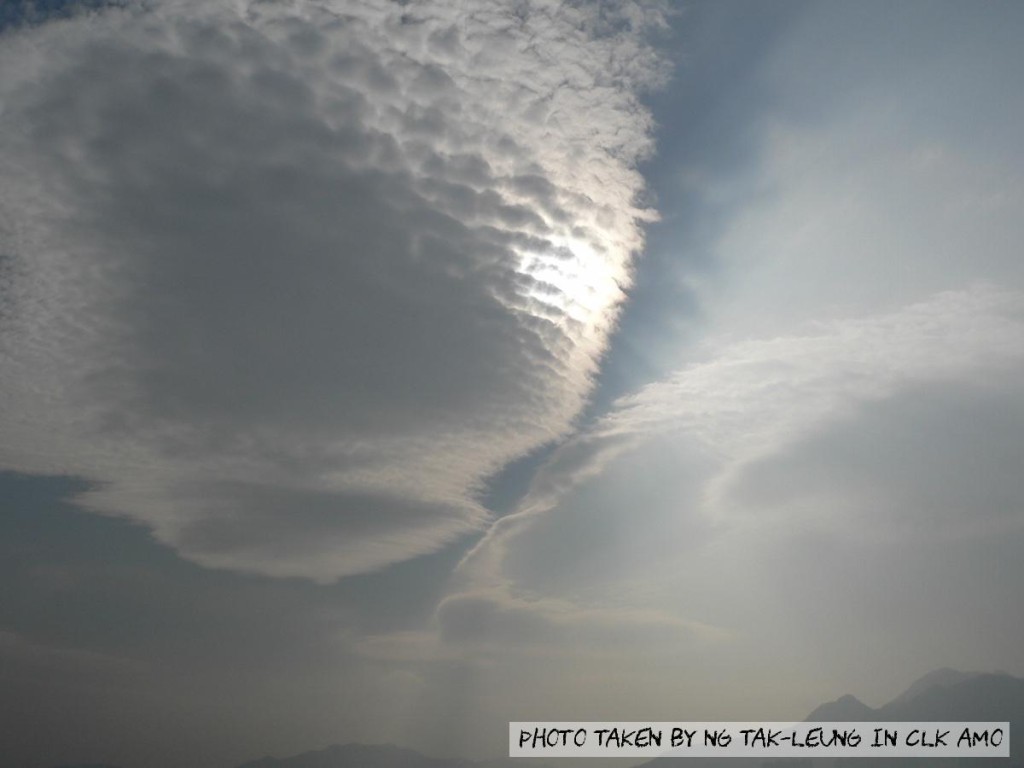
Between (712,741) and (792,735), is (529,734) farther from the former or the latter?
(792,735)

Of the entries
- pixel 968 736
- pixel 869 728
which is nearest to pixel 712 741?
pixel 869 728

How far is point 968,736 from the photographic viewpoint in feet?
168

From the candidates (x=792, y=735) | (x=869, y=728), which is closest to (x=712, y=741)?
(x=792, y=735)

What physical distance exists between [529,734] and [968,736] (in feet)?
130

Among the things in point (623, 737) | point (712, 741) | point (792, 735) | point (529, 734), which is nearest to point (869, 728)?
point (792, 735)

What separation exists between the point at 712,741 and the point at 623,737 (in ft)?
21.2

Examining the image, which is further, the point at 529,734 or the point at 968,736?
the point at 968,736

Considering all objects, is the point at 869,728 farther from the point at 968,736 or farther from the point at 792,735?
the point at 968,736

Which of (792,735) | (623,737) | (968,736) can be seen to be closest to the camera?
(792,735)

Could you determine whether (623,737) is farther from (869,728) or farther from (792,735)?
(869,728)

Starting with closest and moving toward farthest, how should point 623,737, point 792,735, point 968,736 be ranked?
1. point 792,735
2. point 623,737
3. point 968,736

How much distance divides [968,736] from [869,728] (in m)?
14.1

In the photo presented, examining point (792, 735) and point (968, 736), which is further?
point (968, 736)

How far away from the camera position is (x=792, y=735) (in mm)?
41719
